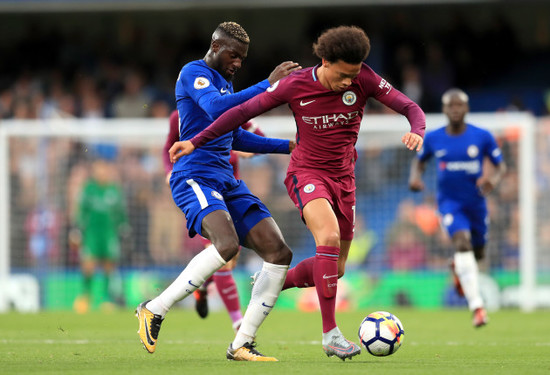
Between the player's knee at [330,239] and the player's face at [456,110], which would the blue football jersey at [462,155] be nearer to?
the player's face at [456,110]

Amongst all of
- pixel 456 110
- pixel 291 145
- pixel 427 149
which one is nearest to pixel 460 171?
pixel 427 149

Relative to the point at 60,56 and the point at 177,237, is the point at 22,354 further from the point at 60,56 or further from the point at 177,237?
the point at 60,56

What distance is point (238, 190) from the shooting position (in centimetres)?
688

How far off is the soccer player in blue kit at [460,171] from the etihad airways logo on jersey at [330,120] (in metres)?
4.27

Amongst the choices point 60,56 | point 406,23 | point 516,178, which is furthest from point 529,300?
point 60,56

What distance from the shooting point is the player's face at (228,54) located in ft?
22.2

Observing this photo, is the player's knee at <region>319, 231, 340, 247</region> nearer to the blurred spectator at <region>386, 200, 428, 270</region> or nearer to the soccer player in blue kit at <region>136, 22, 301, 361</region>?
the soccer player in blue kit at <region>136, 22, 301, 361</region>

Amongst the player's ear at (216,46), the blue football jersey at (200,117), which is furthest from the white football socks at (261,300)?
the player's ear at (216,46)

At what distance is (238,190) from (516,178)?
28.4 ft

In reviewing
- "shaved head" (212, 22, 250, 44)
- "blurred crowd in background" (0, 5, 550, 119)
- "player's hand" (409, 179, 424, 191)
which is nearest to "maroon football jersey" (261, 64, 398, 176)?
"shaved head" (212, 22, 250, 44)

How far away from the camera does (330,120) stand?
21.5 feet

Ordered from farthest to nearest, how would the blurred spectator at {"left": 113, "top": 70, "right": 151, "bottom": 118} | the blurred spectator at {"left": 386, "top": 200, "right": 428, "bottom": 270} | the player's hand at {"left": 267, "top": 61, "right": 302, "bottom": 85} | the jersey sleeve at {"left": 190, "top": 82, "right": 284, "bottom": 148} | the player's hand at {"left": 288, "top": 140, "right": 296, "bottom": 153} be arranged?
the blurred spectator at {"left": 113, "top": 70, "right": 151, "bottom": 118} < the blurred spectator at {"left": 386, "top": 200, "right": 428, "bottom": 270} < the player's hand at {"left": 288, "top": 140, "right": 296, "bottom": 153} < the player's hand at {"left": 267, "top": 61, "right": 302, "bottom": 85} < the jersey sleeve at {"left": 190, "top": 82, "right": 284, "bottom": 148}

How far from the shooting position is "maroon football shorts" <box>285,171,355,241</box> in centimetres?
655

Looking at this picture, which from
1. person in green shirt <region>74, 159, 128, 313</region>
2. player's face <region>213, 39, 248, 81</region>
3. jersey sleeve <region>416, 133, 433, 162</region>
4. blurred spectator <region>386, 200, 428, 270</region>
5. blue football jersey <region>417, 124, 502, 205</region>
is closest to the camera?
player's face <region>213, 39, 248, 81</region>
